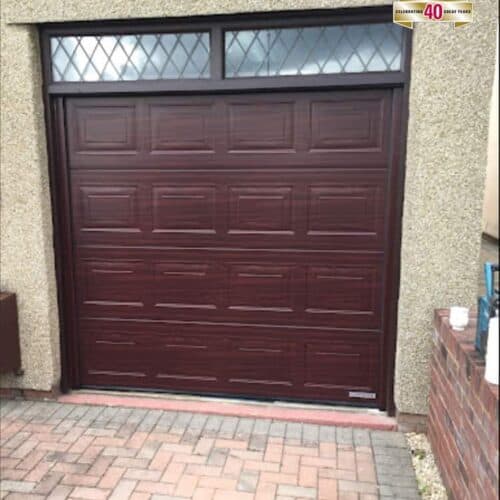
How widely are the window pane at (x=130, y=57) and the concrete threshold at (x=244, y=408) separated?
92.7 inches

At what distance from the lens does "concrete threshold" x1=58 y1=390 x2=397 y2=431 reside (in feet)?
10.8

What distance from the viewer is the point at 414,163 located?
115 inches

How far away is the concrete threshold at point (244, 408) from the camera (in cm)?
330

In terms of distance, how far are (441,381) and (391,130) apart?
5.20 ft

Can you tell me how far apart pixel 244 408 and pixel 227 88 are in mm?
2273

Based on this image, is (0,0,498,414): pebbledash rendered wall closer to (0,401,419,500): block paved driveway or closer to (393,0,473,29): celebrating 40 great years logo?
(393,0,473,29): celebrating 40 great years logo

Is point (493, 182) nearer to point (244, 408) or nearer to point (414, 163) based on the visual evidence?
point (414, 163)

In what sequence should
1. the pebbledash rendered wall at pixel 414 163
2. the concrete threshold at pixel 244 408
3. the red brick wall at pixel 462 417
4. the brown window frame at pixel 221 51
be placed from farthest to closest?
1. the concrete threshold at pixel 244 408
2. the brown window frame at pixel 221 51
3. the pebbledash rendered wall at pixel 414 163
4. the red brick wall at pixel 462 417

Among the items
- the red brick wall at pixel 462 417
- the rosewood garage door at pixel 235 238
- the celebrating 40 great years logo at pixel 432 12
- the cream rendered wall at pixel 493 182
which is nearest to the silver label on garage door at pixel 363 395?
the rosewood garage door at pixel 235 238

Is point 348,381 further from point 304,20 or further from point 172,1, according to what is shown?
point 172,1

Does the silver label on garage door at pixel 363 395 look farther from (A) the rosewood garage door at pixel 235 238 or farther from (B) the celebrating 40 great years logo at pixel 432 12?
(B) the celebrating 40 great years logo at pixel 432 12

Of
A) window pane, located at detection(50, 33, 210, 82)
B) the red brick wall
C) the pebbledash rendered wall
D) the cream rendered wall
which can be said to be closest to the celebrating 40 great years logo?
the pebbledash rendered wall

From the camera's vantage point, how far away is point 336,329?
3365mm

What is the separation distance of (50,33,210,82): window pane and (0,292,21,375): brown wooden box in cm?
164
